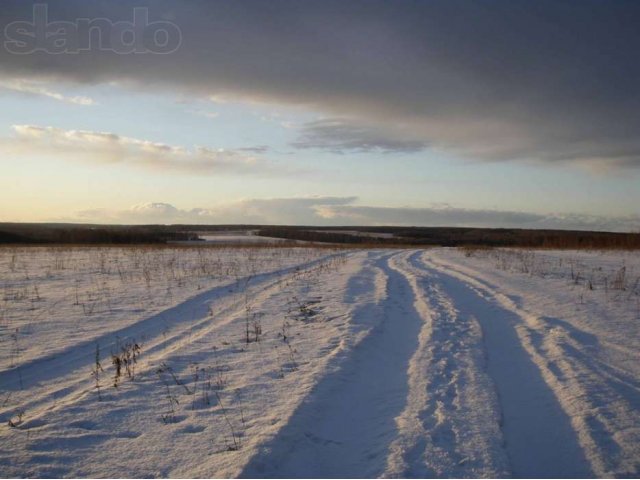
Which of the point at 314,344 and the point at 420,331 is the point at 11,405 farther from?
the point at 420,331

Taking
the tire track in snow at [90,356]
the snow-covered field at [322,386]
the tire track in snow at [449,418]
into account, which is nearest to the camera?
the tire track in snow at [449,418]

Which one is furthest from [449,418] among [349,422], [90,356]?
[90,356]

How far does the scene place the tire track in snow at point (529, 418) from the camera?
4.03m

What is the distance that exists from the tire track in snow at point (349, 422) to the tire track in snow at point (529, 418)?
43.2 inches

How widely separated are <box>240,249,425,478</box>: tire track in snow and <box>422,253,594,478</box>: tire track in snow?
3.60 ft

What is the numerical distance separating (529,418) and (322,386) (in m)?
2.27

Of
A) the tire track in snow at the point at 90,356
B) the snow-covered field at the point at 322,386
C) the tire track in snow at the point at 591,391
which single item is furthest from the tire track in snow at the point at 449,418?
the tire track in snow at the point at 90,356

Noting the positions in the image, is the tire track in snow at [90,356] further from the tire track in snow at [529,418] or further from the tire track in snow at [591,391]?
the tire track in snow at [591,391]

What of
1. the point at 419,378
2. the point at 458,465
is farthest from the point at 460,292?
the point at 458,465

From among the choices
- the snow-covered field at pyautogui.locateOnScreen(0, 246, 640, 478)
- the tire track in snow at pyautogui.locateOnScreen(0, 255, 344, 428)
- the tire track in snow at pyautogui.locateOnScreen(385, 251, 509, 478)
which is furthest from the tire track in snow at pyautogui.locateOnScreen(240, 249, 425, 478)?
the tire track in snow at pyautogui.locateOnScreen(0, 255, 344, 428)

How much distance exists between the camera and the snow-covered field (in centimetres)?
417

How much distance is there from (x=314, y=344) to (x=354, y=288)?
623 centimetres

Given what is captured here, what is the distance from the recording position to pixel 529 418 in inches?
191

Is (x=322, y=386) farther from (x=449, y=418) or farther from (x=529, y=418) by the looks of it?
(x=529, y=418)
